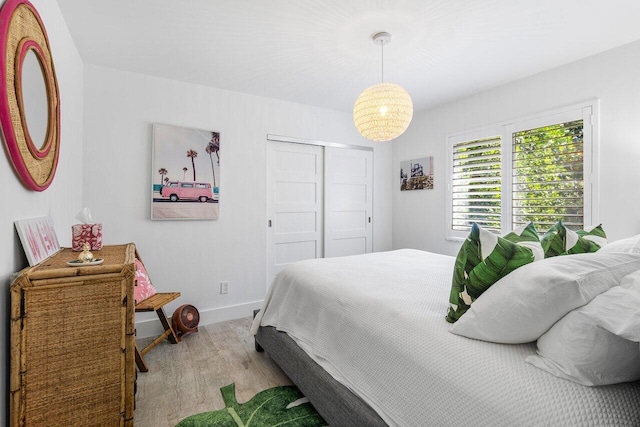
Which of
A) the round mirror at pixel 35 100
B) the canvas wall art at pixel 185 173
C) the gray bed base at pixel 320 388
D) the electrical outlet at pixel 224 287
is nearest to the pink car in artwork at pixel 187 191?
the canvas wall art at pixel 185 173

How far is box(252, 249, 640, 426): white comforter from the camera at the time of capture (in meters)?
0.84

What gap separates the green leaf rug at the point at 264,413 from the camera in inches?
67.0

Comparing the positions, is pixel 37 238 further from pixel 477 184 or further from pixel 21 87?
pixel 477 184

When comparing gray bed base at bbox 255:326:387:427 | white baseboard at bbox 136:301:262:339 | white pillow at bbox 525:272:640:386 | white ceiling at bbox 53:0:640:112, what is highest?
white ceiling at bbox 53:0:640:112

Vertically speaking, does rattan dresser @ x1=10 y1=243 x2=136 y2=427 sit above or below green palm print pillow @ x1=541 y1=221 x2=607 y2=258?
below

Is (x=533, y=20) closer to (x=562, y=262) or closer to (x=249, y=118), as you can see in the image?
(x=562, y=262)

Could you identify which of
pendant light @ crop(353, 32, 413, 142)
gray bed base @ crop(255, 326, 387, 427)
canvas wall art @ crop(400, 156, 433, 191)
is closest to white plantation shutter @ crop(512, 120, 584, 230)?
canvas wall art @ crop(400, 156, 433, 191)

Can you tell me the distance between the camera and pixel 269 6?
196 centimetres

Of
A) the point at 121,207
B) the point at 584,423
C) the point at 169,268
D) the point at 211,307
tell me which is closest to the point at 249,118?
the point at 121,207

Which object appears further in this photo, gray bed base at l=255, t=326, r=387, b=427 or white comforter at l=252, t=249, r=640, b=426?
gray bed base at l=255, t=326, r=387, b=427

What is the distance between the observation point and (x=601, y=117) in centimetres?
256

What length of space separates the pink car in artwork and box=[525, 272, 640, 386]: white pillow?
2.98 metres

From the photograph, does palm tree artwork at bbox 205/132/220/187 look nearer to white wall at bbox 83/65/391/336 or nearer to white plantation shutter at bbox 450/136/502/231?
white wall at bbox 83/65/391/336

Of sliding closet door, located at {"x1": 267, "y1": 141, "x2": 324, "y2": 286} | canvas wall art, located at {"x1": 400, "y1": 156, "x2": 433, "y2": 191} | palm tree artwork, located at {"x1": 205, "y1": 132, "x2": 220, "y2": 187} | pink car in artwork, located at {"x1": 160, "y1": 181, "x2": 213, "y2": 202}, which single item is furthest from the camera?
canvas wall art, located at {"x1": 400, "y1": 156, "x2": 433, "y2": 191}
